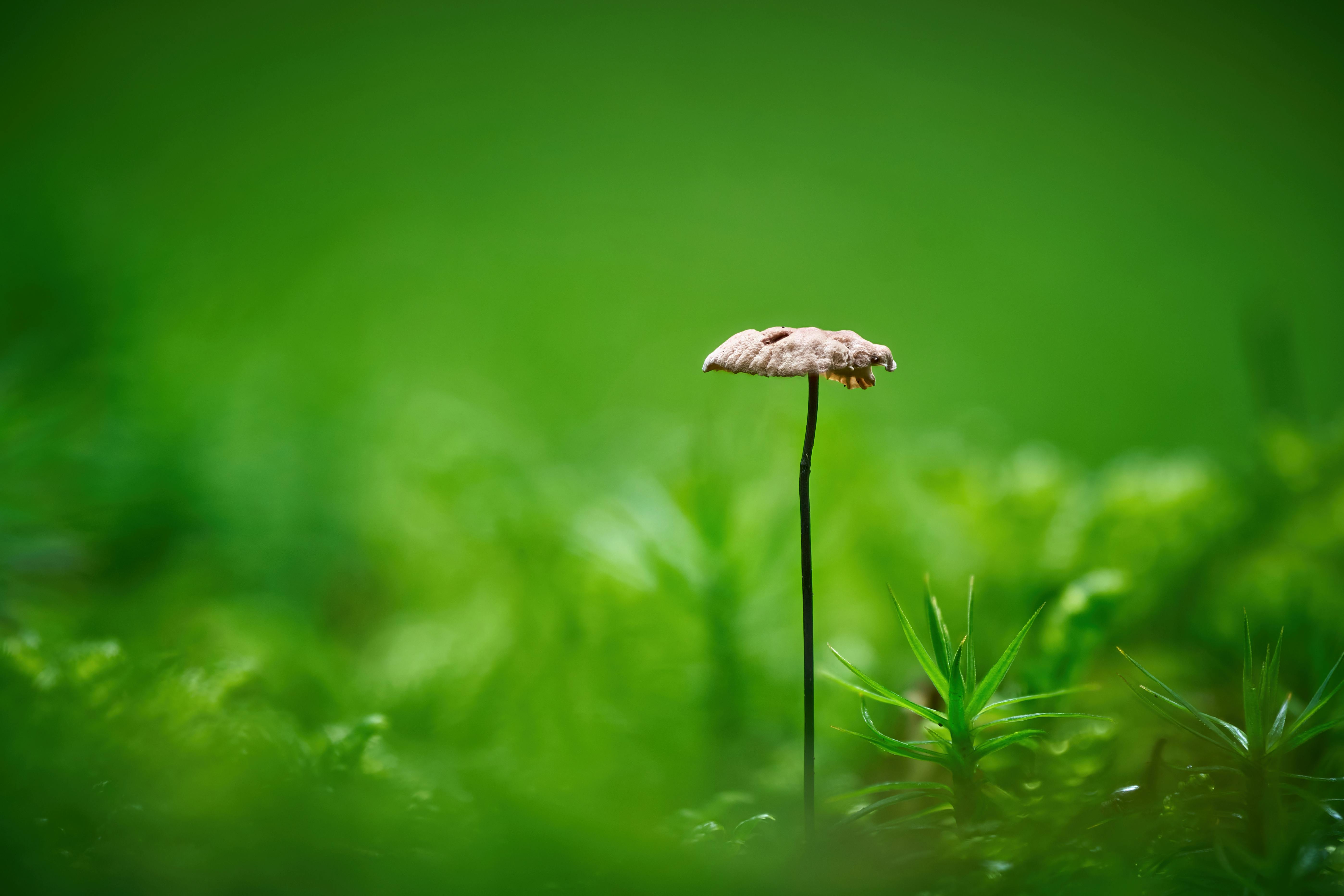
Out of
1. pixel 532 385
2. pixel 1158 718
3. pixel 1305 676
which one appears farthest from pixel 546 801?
pixel 532 385

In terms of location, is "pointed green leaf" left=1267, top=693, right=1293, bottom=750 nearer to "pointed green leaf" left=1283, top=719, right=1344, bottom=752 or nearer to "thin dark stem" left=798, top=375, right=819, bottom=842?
"pointed green leaf" left=1283, top=719, right=1344, bottom=752

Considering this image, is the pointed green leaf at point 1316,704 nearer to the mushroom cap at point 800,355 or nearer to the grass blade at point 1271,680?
the grass blade at point 1271,680

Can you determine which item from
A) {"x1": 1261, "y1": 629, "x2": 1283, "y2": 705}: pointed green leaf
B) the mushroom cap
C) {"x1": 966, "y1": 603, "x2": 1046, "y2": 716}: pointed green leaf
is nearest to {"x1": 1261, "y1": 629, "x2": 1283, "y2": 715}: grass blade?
{"x1": 1261, "y1": 629, "x2": 1283, "y2": 705}: pointed green leaf

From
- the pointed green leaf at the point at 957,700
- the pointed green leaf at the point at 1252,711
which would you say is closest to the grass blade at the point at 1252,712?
the pointed green leaf at the point at 1252,711

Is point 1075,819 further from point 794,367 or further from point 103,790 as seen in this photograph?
point 103,790

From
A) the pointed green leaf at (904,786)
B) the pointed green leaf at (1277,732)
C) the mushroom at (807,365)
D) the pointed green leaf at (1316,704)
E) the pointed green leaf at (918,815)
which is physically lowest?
the pointed green leaf at (918,815)

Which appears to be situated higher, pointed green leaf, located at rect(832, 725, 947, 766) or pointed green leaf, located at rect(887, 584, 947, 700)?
pointed green leaf, located at rect(887, 584, 947, 700)
